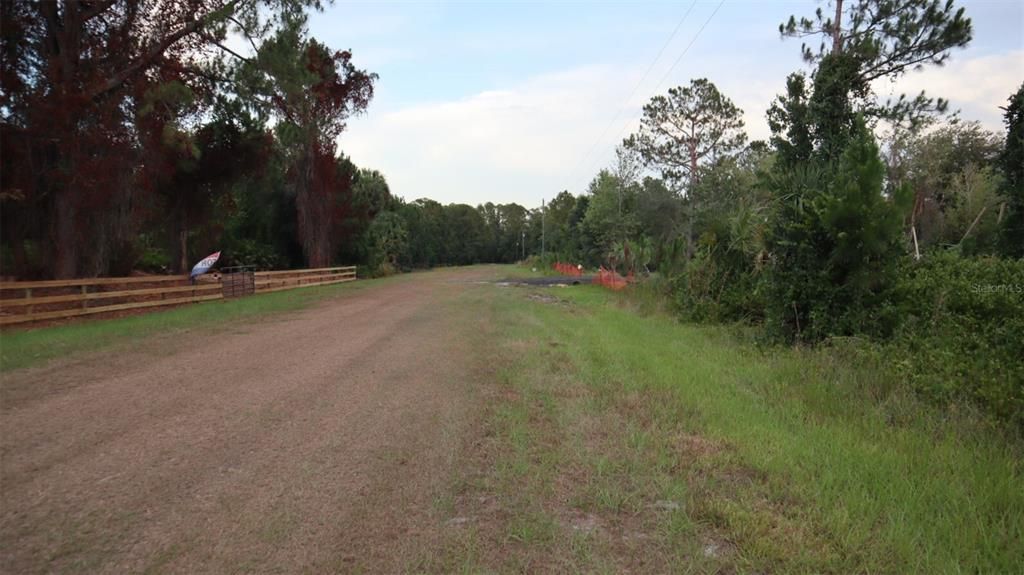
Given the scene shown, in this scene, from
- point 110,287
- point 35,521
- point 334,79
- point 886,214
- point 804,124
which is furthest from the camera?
point 334,79

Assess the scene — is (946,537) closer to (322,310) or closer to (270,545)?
(270,545)

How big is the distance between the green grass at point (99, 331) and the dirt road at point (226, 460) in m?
0.92

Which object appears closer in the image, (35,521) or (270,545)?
(270,545)

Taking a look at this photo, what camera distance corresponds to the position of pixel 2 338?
10656 mm

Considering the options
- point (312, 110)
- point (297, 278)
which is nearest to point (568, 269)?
point (297, 278)

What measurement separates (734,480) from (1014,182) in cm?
2251

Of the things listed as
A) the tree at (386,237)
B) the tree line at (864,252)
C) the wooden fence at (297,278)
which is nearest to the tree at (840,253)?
the tree line at (864,252)

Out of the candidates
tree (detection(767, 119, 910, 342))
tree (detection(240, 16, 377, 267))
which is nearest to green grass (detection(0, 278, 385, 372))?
tree (detection(240, 16, 377, 267))

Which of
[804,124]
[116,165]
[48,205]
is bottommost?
[48,205]

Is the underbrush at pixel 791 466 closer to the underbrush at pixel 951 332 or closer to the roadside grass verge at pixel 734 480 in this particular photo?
the roadside grass verge at pixel 734 480

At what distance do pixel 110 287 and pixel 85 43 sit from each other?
671 centimetres

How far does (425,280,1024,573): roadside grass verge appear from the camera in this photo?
9.90 feet

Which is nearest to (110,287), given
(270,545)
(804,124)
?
(270,545)

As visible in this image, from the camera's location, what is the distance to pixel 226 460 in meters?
4.35
